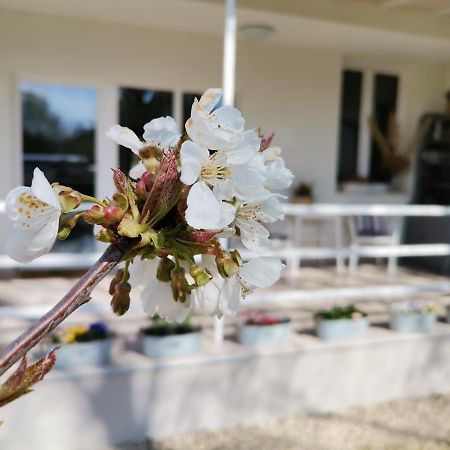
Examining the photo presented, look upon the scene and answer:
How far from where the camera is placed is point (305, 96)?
19.0 feet

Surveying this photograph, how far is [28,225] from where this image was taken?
0.49m

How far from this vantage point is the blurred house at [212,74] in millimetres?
4559

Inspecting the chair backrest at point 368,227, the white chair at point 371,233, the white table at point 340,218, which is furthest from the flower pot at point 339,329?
the chair backrest at point 368,227

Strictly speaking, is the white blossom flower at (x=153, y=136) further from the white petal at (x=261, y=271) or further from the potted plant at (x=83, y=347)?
the potted plant at (x=83, y=347)

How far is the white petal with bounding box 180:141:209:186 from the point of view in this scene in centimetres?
48

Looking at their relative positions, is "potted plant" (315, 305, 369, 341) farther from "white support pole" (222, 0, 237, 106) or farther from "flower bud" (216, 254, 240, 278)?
"flower bud" (216, 254, 240, 278)

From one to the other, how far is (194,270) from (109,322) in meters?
3.22

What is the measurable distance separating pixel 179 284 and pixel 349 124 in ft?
19.7

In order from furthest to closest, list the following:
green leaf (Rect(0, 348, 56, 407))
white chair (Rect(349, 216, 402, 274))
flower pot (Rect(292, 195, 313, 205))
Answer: flower pot (Rect(292, 195, 313, 205)), white chair (Rect(349, 216, 402, 274)), green leaf (Rect(0, 348, 56, 407))

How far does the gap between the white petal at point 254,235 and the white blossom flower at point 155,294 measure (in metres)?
0.09

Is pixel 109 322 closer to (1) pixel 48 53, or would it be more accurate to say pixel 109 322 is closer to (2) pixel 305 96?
(1) pixel 48 53

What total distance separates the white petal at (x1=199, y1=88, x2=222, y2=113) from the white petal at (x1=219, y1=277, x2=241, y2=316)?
0.18m

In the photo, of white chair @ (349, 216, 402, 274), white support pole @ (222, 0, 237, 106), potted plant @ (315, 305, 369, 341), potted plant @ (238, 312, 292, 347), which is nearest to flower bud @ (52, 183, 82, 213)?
white support pole @ (222, 0, 237, 106)

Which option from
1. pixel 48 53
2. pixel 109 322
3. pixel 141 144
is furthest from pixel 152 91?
pixel 141 144
